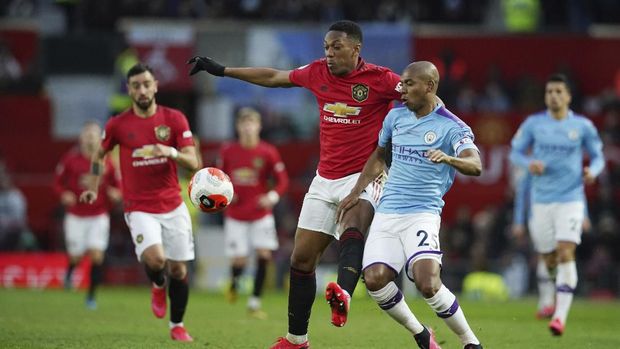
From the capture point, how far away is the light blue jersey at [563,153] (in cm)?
1412

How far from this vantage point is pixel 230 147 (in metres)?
17.4

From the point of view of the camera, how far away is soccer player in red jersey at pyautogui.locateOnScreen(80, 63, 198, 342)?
1195cm

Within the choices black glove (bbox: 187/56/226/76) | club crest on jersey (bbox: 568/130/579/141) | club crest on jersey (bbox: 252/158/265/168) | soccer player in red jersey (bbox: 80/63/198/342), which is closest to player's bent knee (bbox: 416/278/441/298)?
black glove (bbox: 187/56/226/76)

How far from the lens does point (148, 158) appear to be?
39.4ft

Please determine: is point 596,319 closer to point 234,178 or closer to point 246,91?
point 234,178

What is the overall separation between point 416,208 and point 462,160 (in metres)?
0.79

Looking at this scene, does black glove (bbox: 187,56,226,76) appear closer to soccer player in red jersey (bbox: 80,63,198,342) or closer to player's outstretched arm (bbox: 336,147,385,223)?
player's outstretched arm (bbox: 336,147,385,223)

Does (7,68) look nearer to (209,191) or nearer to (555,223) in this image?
(555,223)

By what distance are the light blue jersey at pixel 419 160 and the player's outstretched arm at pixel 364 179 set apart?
0.23 metres

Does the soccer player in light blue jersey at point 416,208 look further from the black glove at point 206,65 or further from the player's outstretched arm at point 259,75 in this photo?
the black glove at point 206,65

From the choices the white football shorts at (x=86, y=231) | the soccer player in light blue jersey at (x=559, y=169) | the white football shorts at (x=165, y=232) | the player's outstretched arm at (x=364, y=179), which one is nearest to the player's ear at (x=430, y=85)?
the player's outstretched arm at (x=364, y=179)

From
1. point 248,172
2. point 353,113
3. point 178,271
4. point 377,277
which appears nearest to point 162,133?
point 178,271

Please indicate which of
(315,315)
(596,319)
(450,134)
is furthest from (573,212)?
(450,134)

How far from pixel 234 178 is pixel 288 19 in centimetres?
1021
